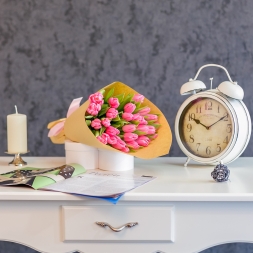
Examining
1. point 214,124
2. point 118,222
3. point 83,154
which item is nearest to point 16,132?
point 83,154

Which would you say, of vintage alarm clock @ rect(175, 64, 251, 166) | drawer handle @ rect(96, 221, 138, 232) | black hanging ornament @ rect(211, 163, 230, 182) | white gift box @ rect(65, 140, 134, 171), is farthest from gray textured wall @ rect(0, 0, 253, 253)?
drawer handle @ rect(96, 221, 138, 232)

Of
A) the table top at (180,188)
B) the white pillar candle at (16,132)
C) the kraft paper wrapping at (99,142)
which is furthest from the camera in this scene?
the white pillar candle at (16,132)

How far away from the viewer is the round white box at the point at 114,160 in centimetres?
122

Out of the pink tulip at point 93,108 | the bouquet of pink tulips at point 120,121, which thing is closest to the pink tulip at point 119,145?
the bouquet of pink tulips at point 120,121

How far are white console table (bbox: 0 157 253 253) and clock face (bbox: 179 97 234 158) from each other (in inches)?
8.9

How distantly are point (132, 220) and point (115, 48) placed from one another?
0.73 meters

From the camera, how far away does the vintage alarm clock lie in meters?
1.22

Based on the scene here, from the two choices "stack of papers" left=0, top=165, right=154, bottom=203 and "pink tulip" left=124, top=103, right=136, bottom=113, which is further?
"pink tulip" left=124, top=103, right=136, bottom=113

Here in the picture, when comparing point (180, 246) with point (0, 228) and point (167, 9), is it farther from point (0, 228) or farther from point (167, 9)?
point (167, 9)

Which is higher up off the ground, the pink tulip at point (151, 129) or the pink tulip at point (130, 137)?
the pink tulip at point (151, 129)

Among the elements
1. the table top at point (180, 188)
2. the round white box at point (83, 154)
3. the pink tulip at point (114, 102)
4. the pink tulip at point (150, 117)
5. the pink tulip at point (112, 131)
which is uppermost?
the pink tulip at point (114, 102)

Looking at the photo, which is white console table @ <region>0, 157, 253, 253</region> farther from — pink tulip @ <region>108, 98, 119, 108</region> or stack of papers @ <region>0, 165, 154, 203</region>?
pink tulip @ <region>108, 98, 119, 108</region>

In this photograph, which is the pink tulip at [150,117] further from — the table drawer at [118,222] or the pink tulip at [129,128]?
the table drawer at [118,222]

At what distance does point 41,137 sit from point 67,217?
641 mm
